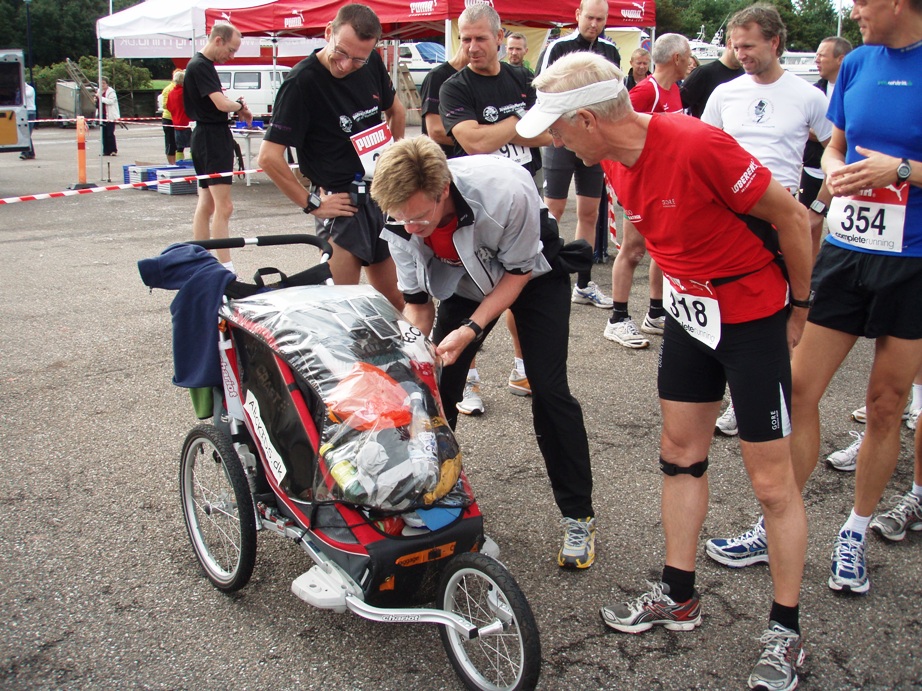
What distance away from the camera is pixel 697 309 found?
2.52 metres

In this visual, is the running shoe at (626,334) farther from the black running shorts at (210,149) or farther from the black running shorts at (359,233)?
the black running shorts at (210,149)

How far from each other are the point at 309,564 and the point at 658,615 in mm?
1306

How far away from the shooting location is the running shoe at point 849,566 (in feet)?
9.93

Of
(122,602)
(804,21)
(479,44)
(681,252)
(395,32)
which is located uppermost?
(804,21)

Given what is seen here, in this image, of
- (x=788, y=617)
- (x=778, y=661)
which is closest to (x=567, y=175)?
(x=788, y=617)

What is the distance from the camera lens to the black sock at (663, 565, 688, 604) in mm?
2818

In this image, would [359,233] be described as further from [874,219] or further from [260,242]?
[874,219]

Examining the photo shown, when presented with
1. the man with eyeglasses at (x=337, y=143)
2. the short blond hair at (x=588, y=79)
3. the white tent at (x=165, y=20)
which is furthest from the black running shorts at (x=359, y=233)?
the white tent at (x=165, y=20)

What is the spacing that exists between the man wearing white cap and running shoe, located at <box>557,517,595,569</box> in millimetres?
734

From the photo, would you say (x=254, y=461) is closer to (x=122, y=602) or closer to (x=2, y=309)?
(x=122, y=602)

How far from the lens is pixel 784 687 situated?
2508 mm

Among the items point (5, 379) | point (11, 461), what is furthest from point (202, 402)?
point (5, 379)

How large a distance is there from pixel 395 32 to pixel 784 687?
12.8 m

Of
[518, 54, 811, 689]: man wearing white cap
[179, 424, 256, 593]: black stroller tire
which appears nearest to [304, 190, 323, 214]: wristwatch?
[179, 424, 256, 593]: black stroller tire
